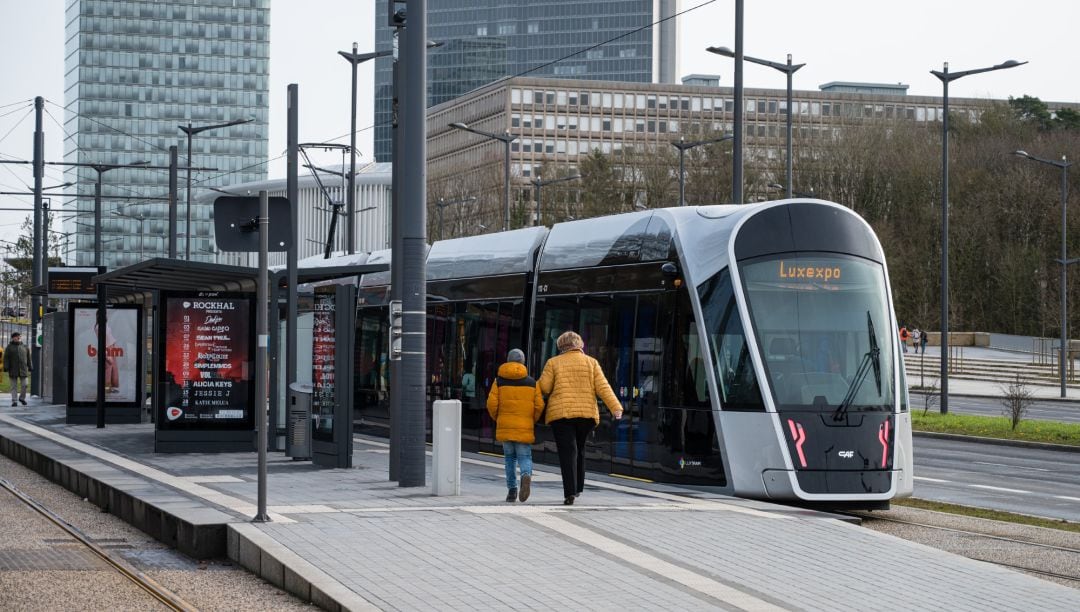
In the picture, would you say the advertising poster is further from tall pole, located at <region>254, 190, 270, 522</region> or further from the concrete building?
the concrete building

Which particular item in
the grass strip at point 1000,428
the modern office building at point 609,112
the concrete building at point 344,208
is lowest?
the grass strip at point 1000,428

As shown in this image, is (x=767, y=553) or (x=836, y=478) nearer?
(x=767, y=553)

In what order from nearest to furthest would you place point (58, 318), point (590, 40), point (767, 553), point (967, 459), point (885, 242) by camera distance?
1. point (767, 553)
2. point (967, 459)
3. point (58, 318)
4. point (885, 242)
5. point (590, 40)

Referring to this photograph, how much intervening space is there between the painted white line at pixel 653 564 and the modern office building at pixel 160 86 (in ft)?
564

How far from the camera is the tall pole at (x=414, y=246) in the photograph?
1544 centimetres

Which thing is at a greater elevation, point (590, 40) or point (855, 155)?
point (590, 40)

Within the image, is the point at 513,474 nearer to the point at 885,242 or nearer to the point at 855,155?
the point at 885,242

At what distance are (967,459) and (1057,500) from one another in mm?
7317

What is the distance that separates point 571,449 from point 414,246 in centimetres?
285

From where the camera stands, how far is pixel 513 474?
14.0 metres

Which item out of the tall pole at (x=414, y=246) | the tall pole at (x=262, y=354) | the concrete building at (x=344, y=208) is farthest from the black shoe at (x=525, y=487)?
the concrete building at (x=344, y=208)

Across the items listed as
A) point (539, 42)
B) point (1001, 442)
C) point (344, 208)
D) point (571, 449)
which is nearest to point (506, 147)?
point (1001, 442)

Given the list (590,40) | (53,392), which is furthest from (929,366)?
(590,40)

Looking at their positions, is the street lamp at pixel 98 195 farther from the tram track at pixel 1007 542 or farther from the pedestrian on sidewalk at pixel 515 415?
the tram track at pixel 1007 542
